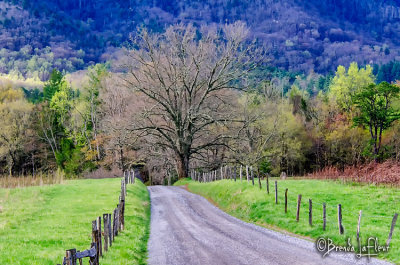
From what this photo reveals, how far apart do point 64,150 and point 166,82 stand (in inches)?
1185

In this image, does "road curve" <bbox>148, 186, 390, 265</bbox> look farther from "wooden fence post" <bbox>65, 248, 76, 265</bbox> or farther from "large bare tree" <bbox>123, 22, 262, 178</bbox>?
"large bare tree" <bbox>123, 22, 262, 178</bbox>

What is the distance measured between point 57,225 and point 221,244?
8361 millimetres

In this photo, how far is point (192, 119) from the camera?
48312 mm

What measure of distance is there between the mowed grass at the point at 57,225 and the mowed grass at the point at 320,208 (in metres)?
6.68

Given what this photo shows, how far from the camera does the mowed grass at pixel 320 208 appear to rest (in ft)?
56.9

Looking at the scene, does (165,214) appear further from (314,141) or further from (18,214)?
(314,141)

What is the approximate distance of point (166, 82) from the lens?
50125 millimetres

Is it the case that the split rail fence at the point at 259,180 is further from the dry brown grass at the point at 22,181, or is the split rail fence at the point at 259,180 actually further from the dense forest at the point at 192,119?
the dry brown grass at the point at 22,181

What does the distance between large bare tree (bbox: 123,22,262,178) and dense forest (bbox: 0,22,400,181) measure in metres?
0.14

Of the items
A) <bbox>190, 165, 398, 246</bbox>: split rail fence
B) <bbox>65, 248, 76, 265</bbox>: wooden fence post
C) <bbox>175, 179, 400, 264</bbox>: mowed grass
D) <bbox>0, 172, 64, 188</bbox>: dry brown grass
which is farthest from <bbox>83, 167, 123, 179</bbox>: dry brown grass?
<bbox>65, 248, 76, 265</bbox>: wooden fence post

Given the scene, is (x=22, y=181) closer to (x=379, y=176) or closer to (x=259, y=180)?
(x=259, y=180)

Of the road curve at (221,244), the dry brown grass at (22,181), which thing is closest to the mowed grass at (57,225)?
the road curve at (221,244)

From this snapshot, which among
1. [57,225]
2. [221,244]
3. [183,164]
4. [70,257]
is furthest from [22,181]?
[70,257]

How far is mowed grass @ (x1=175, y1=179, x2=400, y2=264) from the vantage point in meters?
17.3
